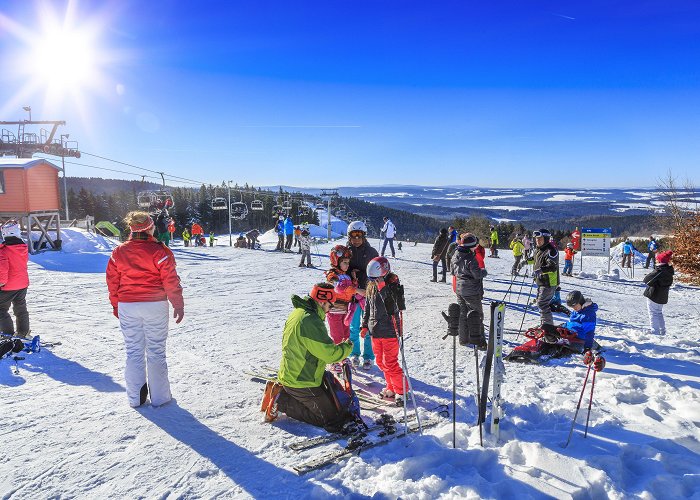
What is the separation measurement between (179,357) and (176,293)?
249 centimetres

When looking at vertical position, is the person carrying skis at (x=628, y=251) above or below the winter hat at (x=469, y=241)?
below

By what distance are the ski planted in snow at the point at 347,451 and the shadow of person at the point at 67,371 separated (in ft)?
9.16

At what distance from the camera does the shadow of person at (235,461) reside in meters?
3.46

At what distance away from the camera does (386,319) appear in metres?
5.09

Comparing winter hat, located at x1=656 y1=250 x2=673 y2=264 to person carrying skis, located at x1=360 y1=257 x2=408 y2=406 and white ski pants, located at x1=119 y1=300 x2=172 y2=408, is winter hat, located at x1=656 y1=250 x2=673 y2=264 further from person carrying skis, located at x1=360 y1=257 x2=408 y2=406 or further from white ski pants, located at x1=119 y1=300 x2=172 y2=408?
Result: white ski pants, located at x1=119 y1=300 x2=172 y2=408

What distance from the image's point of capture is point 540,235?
25.9 feet

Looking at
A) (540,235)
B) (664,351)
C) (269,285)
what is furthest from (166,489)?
(269,285)

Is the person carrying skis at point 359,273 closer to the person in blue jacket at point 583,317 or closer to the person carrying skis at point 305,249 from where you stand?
the person in blue jacket at point 583,317

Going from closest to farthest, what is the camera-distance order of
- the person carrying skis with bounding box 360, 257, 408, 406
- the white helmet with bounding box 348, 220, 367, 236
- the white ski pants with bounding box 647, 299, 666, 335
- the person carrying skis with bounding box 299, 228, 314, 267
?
the person carrying skis with bounding box 360, 257, 408, 406, the white helmet with bounding box 348, 220, 367, 236, the white ski pants with bounding box 647, 299, 666, 335, the person carrying skis with bounding box 299, 228, 314, 267

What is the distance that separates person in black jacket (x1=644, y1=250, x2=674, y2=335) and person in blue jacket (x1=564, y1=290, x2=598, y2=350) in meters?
1.85

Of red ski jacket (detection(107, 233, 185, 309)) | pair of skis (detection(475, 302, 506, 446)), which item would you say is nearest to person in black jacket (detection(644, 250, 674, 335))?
pair of skis (detection(475, 302, 506, 446))

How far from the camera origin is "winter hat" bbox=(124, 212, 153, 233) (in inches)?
175

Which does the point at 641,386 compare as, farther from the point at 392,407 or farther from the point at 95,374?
the point at 95,374

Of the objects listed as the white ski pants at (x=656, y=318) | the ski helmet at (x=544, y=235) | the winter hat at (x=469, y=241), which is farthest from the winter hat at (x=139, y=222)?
the white ski pants at (x=656, y=318)
